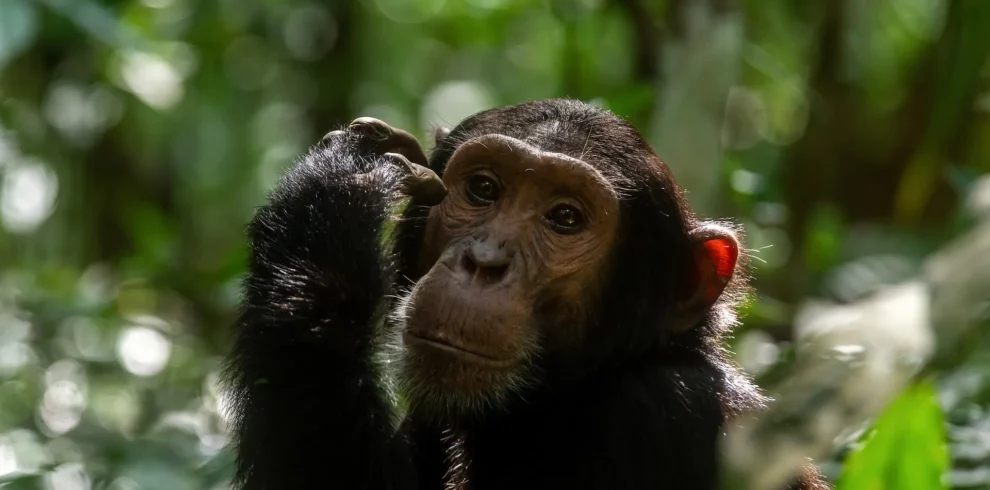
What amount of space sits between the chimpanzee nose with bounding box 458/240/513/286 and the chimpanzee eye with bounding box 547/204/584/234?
11.2 inches

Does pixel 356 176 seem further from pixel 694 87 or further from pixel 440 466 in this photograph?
pixel 694 87

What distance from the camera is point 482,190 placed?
3.75m

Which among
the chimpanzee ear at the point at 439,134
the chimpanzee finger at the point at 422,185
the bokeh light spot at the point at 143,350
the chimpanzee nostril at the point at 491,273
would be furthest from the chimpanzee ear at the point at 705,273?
the bokeh light spot at the point at 143,350

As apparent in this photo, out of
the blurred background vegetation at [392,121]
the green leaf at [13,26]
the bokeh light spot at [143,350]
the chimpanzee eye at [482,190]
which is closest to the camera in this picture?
the chimpanzee eye at [482,190]

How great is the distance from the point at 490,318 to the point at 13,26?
2474 millimetres

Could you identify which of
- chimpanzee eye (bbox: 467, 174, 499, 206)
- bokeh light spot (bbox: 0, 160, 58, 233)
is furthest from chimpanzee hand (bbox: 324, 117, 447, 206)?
bokeh light spot (bbox: 0, 160, 58, 233)

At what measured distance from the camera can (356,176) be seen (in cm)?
366

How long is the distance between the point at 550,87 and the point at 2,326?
5.34 m

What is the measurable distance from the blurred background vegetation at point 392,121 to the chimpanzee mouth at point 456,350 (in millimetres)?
1044

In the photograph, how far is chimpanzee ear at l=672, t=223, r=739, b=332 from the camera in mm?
3785

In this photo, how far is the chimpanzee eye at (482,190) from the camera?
3.74m

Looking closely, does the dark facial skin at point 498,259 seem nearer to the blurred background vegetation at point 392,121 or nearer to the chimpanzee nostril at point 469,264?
the chimpanzee nostril at point 469,264

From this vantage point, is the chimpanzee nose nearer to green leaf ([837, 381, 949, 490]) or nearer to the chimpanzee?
the chimpanzee

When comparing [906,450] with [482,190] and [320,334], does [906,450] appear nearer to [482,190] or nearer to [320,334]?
[320,334]
